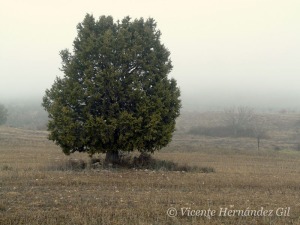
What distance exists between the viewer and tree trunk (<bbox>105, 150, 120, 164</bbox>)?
1930cm

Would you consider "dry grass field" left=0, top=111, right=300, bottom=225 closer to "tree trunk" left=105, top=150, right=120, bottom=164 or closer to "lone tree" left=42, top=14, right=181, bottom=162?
"lone tree" left=42, top=14, right=181, bottom=162

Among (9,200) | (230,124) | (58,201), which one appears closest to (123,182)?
(58,201)

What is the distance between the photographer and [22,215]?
842 centimetres

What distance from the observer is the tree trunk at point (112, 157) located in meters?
19.3

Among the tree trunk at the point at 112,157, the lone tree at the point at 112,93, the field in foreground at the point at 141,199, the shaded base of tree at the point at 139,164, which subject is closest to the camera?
the field in foreground at the point at 141,199

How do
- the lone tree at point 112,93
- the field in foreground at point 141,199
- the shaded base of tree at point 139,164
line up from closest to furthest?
the field in foreground at point 141,199 → the lone tree at point 112,93 → the shaded base of tree at point 139,164

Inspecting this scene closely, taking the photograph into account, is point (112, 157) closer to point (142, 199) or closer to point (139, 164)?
point (139, 164)

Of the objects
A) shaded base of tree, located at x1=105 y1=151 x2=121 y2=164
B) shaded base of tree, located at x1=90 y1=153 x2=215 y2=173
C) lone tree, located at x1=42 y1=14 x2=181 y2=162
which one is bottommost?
shaded base of tree, located at x1=90 y1=153 x2=215 y2=173

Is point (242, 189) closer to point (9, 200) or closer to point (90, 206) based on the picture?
point (90, 206)

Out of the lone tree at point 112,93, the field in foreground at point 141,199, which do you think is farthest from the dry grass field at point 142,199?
the lone tree at point 112,93

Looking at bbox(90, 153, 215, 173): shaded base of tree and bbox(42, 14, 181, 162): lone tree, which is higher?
Answer: bbox(42, 14, 181, 162): lone tree

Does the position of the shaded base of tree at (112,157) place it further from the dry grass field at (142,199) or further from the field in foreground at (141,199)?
Answer: the field in foreground at (141,199)

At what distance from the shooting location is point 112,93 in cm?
1831

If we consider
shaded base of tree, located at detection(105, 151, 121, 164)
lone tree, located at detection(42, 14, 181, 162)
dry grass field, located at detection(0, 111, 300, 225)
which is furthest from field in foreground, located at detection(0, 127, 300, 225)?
shaded base of tree, located at detection(105, 151, 121, 164)
